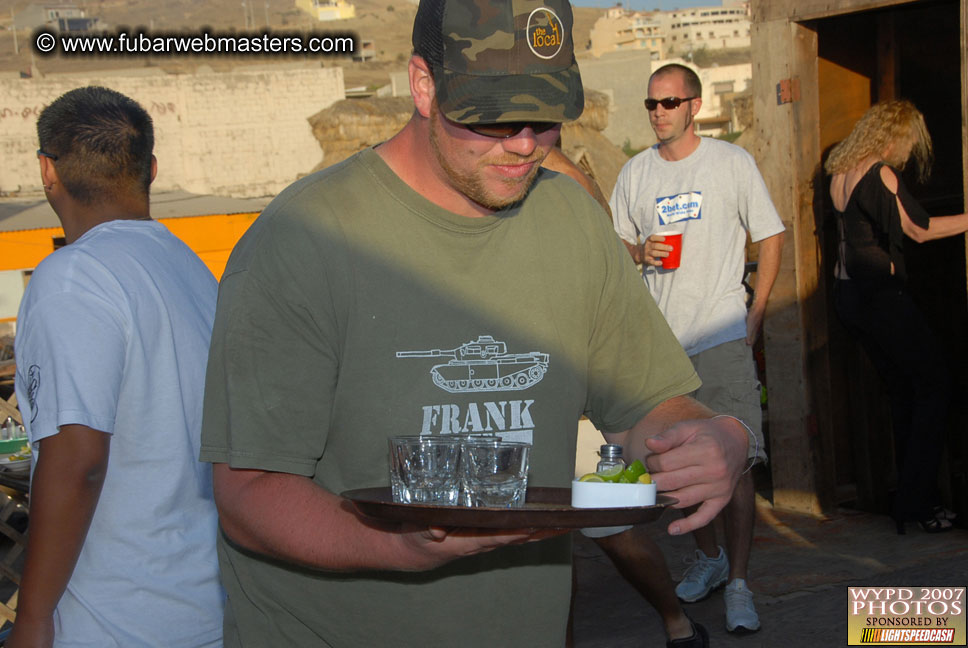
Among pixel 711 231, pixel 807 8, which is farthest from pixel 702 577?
pixel 807 8

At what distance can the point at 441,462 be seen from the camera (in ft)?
5.90

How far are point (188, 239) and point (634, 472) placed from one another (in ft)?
69.7

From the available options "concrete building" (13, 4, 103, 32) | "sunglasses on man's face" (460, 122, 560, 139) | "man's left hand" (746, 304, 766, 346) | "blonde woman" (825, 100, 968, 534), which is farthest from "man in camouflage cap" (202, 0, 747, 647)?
"concrete building" (13, 4, 103, 32)

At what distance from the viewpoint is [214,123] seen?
144 ft

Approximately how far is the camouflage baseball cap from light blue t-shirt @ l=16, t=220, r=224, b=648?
46.2 inches

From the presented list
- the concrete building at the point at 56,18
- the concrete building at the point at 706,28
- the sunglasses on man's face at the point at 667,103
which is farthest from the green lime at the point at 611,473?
the concrete building at the point at 706,28

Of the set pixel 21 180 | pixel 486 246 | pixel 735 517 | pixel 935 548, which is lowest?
pixel 935 548

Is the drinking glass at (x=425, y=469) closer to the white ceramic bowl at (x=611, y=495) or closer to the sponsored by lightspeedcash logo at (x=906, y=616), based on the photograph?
the white ceramic bowl at (x=611, y=495)

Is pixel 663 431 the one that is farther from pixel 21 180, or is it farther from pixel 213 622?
pixel 21 180

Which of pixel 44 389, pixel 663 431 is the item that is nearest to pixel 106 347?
pixel 44 389

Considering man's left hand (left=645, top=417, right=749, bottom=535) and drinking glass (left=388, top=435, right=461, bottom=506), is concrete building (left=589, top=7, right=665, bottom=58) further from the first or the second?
drinking glass (left=388, top=435, right=461, bottom=506)

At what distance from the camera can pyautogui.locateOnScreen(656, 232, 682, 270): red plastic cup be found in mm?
5352

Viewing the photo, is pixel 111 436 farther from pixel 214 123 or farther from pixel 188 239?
pixel 214 123

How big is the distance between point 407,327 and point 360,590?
19.8 inches
